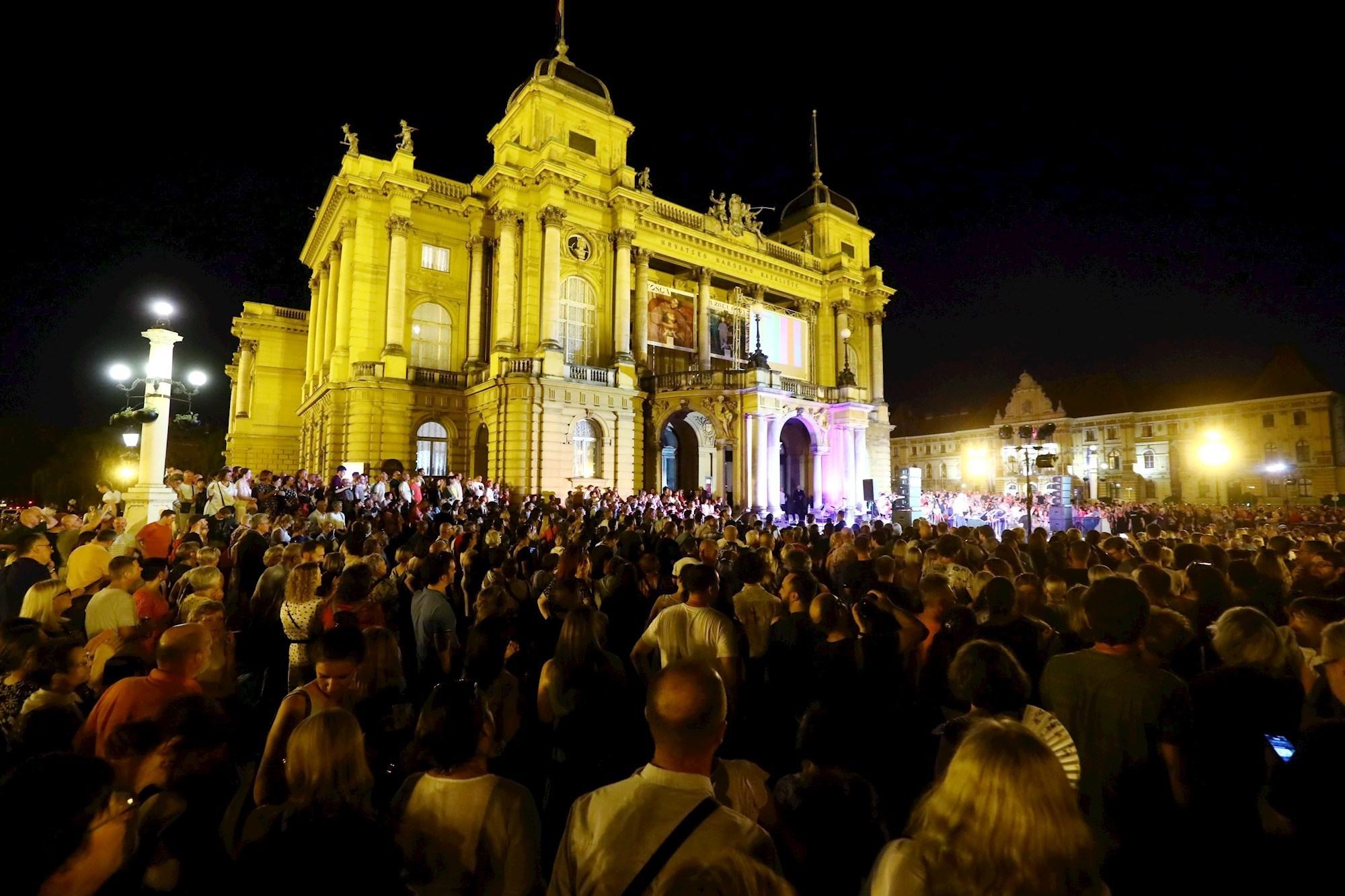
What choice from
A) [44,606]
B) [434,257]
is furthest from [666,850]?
[434,257]

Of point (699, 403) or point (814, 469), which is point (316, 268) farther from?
point (814, 469)

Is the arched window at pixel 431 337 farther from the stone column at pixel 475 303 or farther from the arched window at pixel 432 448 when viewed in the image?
the arched window at pixel 432 448

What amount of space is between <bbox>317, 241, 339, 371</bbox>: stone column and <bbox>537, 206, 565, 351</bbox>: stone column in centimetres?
986

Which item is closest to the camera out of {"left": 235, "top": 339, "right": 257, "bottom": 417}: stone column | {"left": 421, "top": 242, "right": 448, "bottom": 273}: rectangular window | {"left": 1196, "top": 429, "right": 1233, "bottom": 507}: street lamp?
{"left": 421, "top": 242, "right": 448, "bottom": 273}: rectangular window

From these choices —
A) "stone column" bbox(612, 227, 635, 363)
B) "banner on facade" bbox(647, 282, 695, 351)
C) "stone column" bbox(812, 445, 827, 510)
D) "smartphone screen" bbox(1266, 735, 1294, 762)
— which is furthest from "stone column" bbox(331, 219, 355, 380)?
"smartphone screen" bbox(1266, 735, 1294, 762)

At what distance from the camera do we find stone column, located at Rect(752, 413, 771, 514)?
2869cm

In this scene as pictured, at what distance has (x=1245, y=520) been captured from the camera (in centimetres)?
1877

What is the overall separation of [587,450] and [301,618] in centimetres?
2362

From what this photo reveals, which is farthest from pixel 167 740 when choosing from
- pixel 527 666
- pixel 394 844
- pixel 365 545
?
pixel 365 545

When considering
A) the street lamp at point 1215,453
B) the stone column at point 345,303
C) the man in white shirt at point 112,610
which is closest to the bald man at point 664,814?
the man in white shirt at point 112,610

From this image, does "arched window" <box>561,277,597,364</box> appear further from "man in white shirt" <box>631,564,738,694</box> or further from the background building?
the background building

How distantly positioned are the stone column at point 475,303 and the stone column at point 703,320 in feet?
36.7

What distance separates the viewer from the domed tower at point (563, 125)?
2912 cm

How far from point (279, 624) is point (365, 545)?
53.4 inches
